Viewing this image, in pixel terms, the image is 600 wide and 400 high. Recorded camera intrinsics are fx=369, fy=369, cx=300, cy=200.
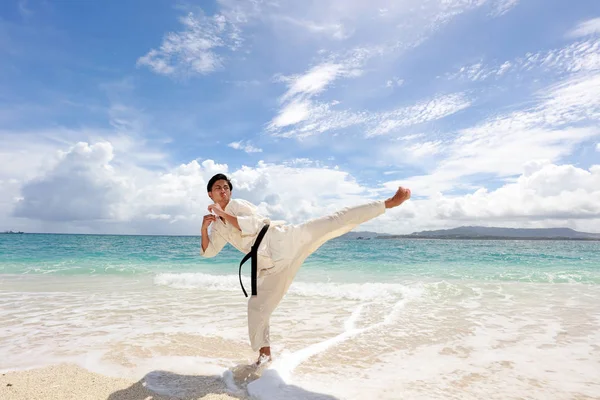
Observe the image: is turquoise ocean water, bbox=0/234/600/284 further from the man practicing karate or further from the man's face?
the man's face

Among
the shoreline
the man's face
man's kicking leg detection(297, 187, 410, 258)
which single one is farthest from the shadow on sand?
the man's face

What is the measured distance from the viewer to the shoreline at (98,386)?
315 cm

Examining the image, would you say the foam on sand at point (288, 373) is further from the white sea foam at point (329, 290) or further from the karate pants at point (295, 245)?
the white sea foam at point (329, 290)

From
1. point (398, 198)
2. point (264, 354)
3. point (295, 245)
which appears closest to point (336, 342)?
point (264, 354)

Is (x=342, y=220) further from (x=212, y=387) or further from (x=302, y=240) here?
(x=212, y=387)

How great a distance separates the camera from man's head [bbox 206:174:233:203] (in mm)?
3867

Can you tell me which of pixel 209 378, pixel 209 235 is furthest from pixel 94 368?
pixel 209 235

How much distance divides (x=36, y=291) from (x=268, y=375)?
28.8ft

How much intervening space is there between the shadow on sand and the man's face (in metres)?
1.78

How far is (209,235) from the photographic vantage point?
158 inches

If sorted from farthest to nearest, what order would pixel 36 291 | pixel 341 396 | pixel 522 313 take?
pixel 36 291
pixel 522 313
pixel 341 396

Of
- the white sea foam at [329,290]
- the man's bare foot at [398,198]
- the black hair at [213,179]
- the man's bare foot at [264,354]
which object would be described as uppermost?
the black hair at [213,179]

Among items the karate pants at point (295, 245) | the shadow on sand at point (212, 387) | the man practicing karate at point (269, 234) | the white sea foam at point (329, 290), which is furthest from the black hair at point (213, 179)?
the white sea foam at point (329, 290)

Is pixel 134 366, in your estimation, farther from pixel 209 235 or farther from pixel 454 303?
pixel 454 303
